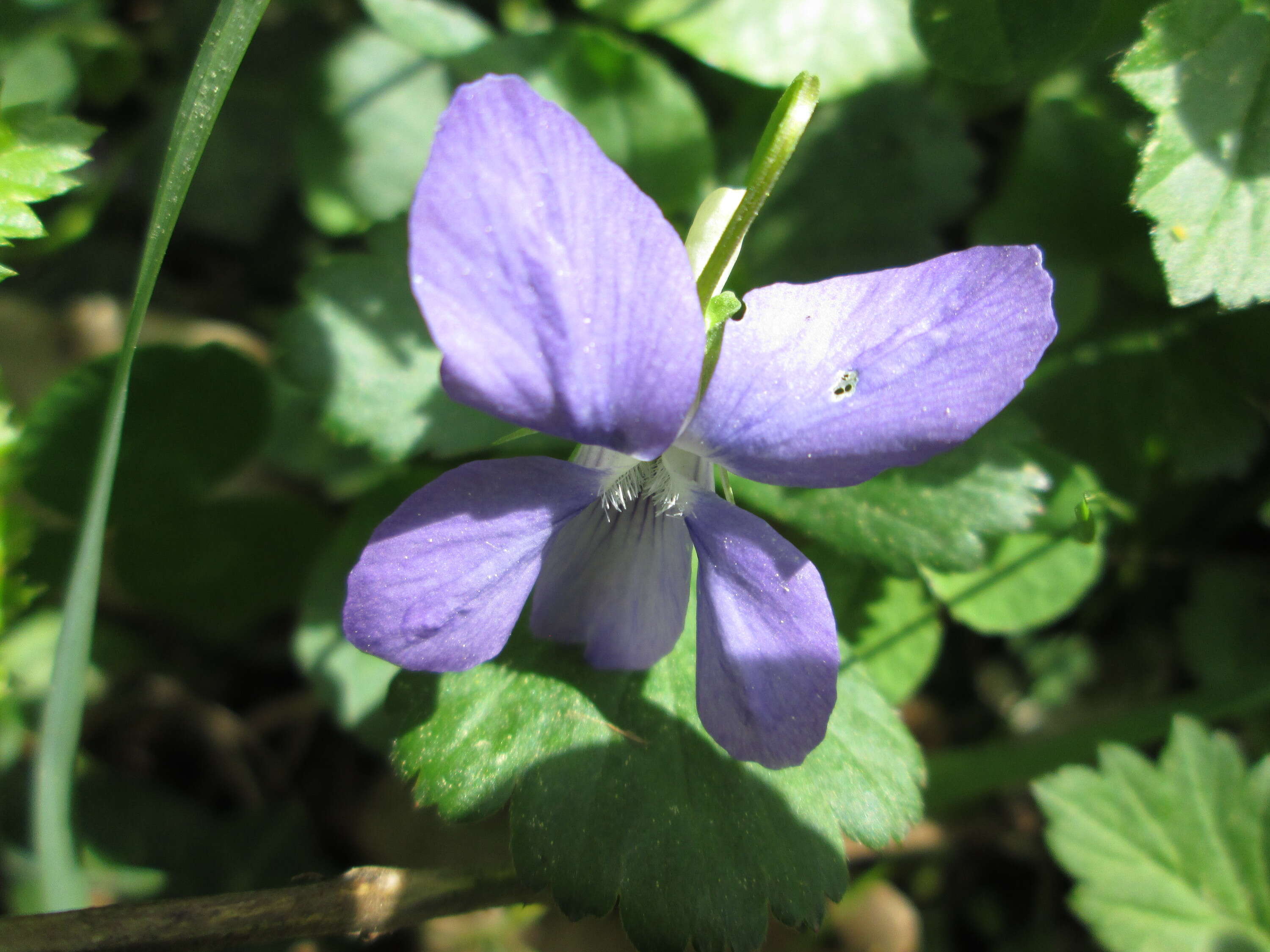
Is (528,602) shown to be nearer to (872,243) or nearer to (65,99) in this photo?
(872,243)

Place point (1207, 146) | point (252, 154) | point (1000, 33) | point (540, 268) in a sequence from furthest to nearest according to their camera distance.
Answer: point (252, 154) < point (1000, 33) < point (1207, 146) < point (540, 268)

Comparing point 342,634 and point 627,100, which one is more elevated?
point 627,100

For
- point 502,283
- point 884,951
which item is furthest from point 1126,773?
point 502,283

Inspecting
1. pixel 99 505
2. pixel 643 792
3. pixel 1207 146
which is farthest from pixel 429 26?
pixel 643 792

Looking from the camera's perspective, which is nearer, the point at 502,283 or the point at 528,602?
the point at 502,283

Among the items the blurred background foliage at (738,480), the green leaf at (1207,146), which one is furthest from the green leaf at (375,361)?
the green leaf at (1207,146)

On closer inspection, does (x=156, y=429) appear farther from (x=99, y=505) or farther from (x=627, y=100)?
(x=627, y=100)

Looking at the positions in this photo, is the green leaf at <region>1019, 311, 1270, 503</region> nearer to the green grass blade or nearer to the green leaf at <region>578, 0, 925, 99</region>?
the green leaf at <region>578, 0, 925, 99</region>

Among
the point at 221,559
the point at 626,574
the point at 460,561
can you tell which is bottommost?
the point at 221,559
